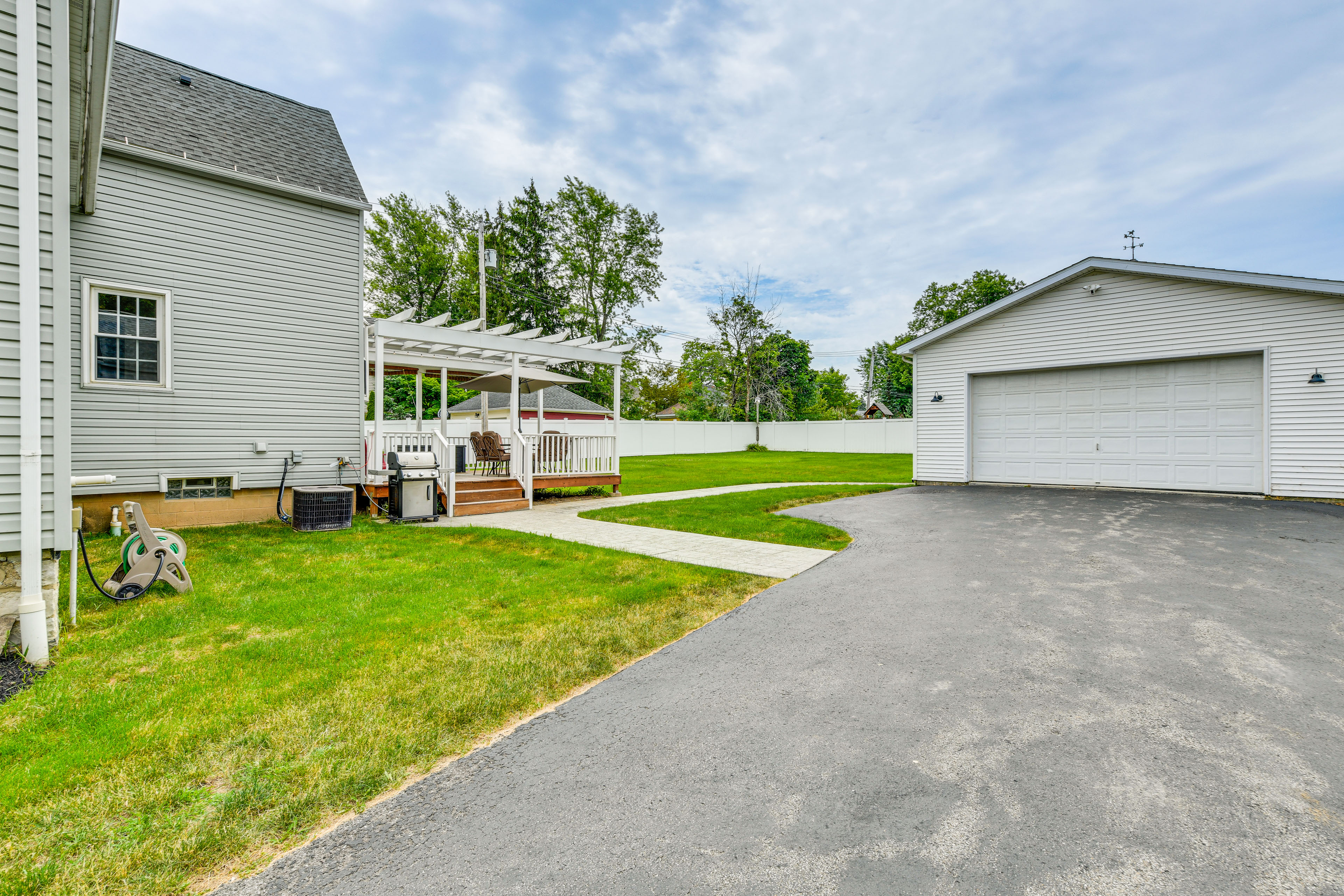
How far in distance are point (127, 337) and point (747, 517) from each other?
8024 mm

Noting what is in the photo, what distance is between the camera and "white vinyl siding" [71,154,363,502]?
6770 mm

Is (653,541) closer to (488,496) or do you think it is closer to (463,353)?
(488,496)

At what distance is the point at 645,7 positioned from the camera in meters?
11.5

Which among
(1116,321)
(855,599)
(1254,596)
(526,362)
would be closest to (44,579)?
(855,599)

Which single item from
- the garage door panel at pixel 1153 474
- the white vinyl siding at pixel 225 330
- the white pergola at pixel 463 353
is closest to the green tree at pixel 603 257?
the white pergola at pixel 463 353

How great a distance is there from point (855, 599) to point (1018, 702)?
1.71 meters

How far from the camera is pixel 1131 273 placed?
1020 centimetres

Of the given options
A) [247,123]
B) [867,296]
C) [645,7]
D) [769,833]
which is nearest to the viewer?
[769,833]

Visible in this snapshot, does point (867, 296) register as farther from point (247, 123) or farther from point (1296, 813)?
point (1296, 813)

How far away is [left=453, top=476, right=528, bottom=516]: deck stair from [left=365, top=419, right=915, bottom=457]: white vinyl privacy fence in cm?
1220

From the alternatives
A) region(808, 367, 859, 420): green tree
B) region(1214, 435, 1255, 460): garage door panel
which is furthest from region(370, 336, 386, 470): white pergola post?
region(808, 367, 859, 420): green tree

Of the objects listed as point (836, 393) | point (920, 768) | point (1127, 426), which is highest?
point (836, 393)

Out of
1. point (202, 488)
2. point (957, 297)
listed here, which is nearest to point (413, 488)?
point (202, 488)

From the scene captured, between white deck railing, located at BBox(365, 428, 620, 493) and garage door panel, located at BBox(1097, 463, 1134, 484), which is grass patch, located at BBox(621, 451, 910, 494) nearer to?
white deck railing, located at BBox(365, 428, 620, 493)
